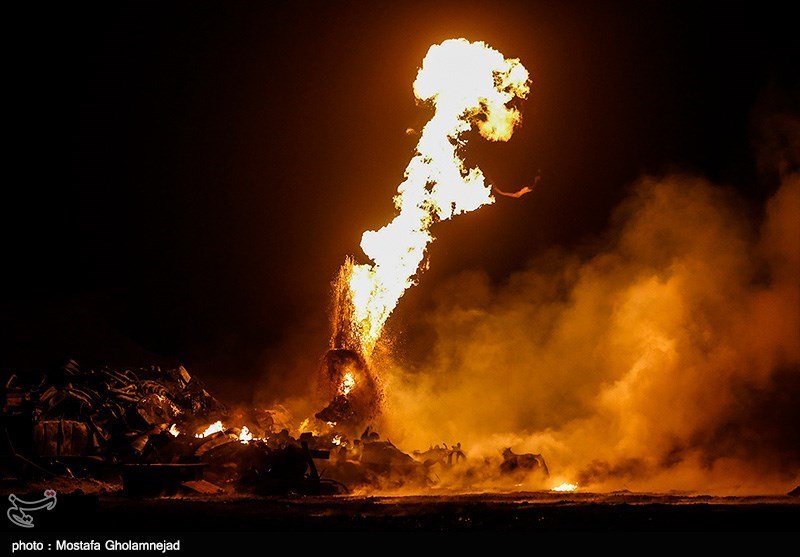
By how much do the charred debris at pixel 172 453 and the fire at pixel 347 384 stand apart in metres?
2.85

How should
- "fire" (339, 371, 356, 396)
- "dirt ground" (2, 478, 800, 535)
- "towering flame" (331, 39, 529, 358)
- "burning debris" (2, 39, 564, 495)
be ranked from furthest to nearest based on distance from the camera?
1. "fire" (339, 371, 356, 396)
2. "towering flame" (331, 39, 529, 358)
3. "burning debris" (2, 39, 564, 495)
4. "dirt ground" (2, 478, 800, 535)

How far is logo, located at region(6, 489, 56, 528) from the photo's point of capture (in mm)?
12148

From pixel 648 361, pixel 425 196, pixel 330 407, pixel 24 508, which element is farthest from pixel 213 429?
pixel 648 361

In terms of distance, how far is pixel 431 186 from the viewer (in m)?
24.4

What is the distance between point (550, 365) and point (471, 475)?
8.69 m

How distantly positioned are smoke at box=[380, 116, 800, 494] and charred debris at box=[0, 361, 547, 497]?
258 cm

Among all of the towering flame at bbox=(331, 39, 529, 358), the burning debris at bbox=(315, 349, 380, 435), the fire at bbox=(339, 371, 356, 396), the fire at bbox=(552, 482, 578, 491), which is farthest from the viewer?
the fire at bbox=(339, 371, 356, 396)

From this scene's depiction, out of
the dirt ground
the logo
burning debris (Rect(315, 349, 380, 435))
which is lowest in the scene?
the dirt ground

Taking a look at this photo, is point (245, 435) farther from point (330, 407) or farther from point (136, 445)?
point (330, 407)

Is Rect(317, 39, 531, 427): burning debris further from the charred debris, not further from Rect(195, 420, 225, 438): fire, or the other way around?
Rect(195, 420, 225, 438): fire

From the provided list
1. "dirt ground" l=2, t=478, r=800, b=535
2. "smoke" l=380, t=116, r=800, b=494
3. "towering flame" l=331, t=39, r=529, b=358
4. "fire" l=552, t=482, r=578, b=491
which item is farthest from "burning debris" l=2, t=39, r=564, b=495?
"smoke" l=380, t=116, r=800, b=494

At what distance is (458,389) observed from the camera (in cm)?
2778

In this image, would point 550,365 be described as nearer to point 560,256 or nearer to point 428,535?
point 560,256

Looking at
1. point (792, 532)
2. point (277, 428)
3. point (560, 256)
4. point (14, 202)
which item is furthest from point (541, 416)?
point (14, 202)
